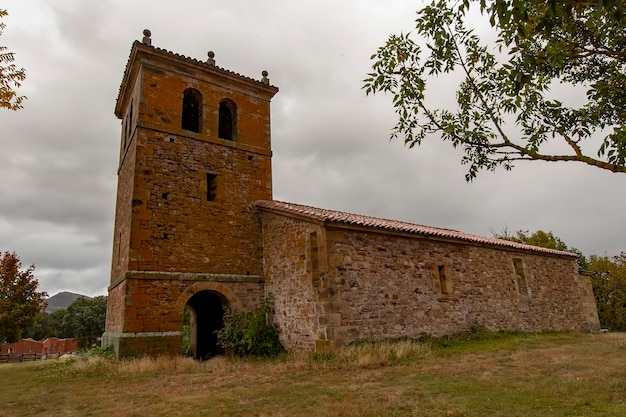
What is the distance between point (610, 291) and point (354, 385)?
29891mm

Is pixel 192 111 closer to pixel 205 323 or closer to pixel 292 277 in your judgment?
pixel 292 277

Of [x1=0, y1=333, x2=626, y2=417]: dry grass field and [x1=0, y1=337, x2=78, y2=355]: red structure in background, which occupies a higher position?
[x1=0, y1=333, x2=626, y2=417]: dry grass field

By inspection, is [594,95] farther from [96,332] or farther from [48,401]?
[96,332]

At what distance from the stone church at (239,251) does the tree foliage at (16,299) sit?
14.8 meters

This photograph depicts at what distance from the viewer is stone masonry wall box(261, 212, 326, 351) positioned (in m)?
10.9

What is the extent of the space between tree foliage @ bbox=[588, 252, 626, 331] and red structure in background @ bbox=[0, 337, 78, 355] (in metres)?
52.6

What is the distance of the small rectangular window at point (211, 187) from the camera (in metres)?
13.4

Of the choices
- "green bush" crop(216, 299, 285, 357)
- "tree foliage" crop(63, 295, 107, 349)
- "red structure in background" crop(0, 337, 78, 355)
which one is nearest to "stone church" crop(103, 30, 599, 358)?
"green bush" crop(216, 299, 285, 357)

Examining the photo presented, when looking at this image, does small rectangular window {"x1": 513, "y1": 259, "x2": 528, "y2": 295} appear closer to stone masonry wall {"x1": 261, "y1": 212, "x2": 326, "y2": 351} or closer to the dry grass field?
the dry grass field

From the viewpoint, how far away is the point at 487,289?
14.6m

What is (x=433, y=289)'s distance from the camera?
42.3 ft

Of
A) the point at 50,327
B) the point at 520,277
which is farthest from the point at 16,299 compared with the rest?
the point at 50,327

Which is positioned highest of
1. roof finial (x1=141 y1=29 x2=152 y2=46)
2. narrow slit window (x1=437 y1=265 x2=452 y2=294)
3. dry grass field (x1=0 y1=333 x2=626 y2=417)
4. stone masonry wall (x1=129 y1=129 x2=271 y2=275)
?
roof finial (x1=141 y1=29 x2=152 y2=46)

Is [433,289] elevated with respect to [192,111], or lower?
lower
